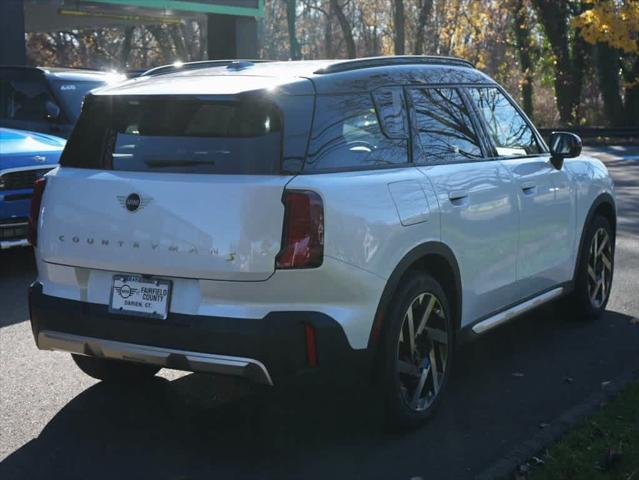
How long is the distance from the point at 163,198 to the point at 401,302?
1.26m

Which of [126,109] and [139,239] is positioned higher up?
[126,109]

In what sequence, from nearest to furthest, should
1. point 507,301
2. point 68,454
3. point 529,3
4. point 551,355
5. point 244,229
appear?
point 244,229 → point 68,454 → point 507,301 → point 551,355 → point 529,3

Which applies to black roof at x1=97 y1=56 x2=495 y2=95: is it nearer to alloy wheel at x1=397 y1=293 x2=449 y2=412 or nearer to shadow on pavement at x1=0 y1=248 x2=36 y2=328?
alloy wheel at x1=397 y1=293 x2=449 y2=412

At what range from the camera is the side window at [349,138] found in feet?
15.7

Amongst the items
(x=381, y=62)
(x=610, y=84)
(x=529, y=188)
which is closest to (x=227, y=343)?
(x=381, y=62)

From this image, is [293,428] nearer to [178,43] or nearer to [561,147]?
[561,147]

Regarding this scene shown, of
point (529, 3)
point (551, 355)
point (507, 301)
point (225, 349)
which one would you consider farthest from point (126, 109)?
point (529, 3)

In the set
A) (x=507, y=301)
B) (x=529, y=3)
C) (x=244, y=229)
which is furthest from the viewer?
(x=529, y=3)

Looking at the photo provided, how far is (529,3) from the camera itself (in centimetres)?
3675

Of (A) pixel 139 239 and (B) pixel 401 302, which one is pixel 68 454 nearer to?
(A) pixel 139 239

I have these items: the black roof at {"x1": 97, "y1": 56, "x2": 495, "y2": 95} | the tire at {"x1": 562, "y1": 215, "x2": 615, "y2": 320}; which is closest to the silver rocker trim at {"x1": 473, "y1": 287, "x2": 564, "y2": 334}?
the tire at {"x1": 562, "y1": 215, "x2": 615, "y2": 320}

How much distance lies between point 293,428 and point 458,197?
5.00 ft

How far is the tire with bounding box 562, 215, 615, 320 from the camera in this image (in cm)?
731

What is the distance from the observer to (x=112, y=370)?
5.93 metres
